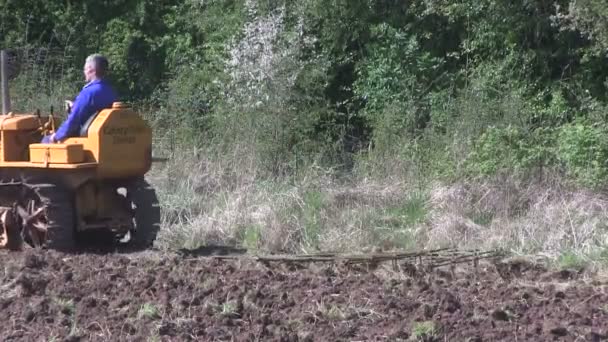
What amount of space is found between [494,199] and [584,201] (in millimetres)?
958

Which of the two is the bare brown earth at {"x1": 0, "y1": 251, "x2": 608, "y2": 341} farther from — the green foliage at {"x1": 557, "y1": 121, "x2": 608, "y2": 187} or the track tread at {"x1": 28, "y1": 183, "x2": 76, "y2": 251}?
the green foliage at {"x1": 557, "y1": 121, "x2": 608, "y2": 187}

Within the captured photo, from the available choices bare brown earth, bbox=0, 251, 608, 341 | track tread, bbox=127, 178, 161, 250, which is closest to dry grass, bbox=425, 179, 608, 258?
bare brown earth, bbox=0, 251, 608, 341

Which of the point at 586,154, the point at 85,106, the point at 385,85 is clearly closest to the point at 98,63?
the point at 85,106

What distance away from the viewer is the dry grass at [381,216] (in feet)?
36.2

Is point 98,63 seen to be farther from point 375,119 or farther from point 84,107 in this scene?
point 375,119

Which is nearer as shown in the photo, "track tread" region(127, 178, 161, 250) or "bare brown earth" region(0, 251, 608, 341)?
"bare brown earth" region(0, 251, 608, 341)

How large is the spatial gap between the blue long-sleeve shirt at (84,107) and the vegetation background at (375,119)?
186 cm

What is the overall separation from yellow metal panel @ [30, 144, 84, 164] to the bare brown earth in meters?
0.99

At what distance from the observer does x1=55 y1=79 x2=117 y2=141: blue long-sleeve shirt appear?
10.7 m

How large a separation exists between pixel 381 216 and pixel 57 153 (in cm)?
356

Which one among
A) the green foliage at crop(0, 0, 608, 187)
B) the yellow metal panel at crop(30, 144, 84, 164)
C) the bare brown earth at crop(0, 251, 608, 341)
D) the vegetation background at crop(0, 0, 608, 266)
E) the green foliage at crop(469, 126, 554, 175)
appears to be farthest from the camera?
the green foliage at crop(0, 0, 608, 187)

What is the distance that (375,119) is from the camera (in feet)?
51.4

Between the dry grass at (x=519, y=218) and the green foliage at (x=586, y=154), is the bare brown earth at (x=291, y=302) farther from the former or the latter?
the green foliage at (x=586, y=154)

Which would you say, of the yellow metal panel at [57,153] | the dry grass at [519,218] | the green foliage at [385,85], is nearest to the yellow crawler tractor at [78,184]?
the yellow metal panel at [57,153]
